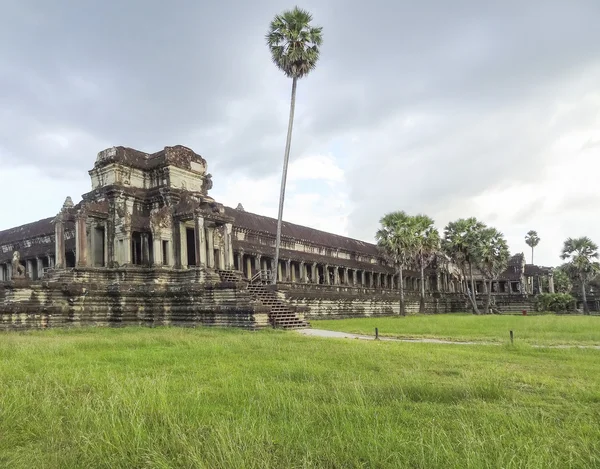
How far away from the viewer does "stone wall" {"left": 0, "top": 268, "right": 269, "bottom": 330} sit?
18.7m

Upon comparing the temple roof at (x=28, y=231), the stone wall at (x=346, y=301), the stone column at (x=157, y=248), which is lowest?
the stone wall at (x=346, y=301)

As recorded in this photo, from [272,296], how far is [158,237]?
20.0ft

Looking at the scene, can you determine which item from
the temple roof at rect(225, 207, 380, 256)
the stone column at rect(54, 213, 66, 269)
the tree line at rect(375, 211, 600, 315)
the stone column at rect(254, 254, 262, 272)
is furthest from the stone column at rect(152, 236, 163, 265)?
the tree line at rect(375, 211, 600, 315)

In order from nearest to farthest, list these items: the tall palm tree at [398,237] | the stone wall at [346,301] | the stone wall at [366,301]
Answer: the stone wall at [346,301] → the stone wall at [366,301] → the tall palm tree at [398,237]

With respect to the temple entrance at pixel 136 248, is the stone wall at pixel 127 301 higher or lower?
lower

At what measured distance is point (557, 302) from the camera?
46.2m

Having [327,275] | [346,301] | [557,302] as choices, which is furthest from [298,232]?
[557,302]

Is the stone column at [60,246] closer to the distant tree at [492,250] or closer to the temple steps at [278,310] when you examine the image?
the temple steps at [278,310]

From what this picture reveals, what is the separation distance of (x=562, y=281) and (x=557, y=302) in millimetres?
10485

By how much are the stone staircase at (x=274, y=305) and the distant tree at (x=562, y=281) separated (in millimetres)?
42794

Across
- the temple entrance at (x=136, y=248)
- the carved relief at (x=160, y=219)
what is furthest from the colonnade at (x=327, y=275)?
the carved relief at (x=160, y=219)

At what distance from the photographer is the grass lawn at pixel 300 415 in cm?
369

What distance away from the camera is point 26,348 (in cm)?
1086

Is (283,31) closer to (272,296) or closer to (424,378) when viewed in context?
(272,296)
